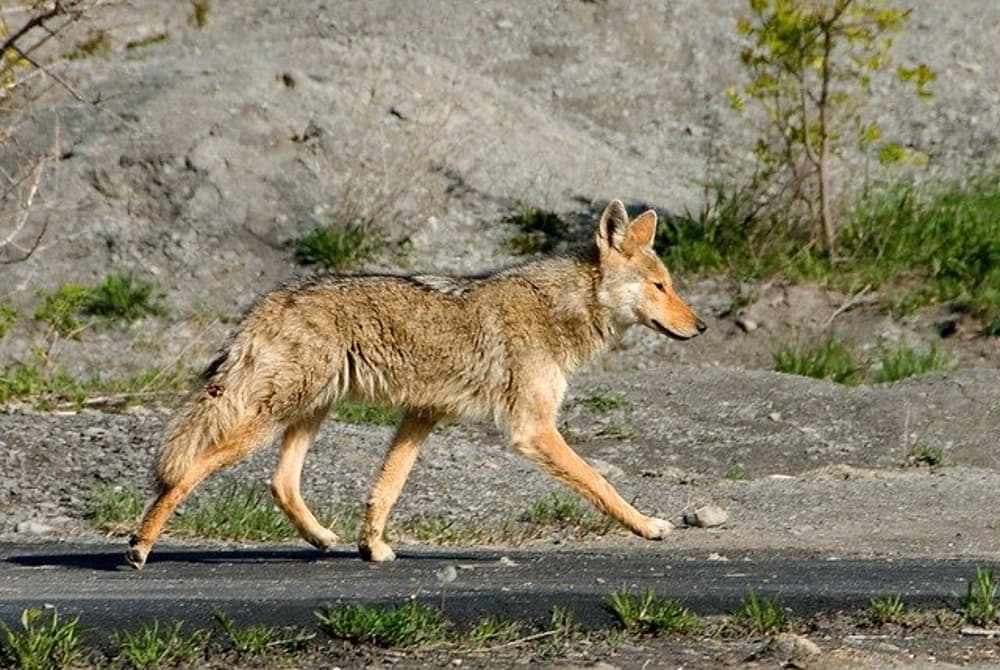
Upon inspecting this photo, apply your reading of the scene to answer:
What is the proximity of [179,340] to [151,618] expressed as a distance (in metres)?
9.54

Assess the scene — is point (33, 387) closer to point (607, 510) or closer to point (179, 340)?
point (179, 340)

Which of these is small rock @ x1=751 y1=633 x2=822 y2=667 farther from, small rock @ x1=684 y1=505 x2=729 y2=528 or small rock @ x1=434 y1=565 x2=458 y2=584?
small rock @ x1=684 y1=505 x2=729 y2=528

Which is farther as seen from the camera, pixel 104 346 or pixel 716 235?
pixel 716 235

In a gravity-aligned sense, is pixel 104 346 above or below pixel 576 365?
below

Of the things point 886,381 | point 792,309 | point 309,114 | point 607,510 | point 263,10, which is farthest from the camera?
point 263,10

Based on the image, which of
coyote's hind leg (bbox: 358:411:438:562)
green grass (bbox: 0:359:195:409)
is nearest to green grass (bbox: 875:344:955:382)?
green grass (bbox: 0:359:195:409)

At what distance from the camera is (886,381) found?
15102 millimetres

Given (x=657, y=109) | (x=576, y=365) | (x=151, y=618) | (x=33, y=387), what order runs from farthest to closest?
(x=657, y=109)
(x=33, y=387)
(x=576, y=365)
(x=151, y=618)

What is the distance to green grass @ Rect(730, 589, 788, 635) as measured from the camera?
6832mm

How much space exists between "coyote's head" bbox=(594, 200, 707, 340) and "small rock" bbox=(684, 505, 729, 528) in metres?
1.25

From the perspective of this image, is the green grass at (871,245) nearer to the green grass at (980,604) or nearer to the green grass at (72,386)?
the green grass at (72,386)

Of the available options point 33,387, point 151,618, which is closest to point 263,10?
point 33,387

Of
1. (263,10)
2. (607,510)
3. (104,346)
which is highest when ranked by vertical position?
(263,10)

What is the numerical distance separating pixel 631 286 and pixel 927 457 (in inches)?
152
